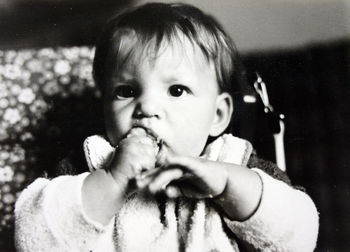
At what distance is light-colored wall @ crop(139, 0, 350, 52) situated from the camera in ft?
2.10

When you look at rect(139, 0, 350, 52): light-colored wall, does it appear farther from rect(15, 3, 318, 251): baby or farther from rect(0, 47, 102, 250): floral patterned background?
rect(0, 47, 102, 250): floral patterned background

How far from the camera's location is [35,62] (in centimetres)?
72

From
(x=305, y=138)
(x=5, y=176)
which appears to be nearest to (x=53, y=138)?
(x=5, y=176)

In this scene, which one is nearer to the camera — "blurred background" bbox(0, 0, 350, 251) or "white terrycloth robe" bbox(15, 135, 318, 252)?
"white terrycloth robe" bbox(15, 135, 318, 252)

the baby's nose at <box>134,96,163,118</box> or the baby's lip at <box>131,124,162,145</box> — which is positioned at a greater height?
the baby's nose at <box>134,96,163,118</box>

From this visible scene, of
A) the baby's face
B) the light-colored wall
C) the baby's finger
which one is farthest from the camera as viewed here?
the light-colored wall

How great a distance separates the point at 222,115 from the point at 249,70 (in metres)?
0.10

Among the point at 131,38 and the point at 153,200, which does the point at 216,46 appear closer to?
the point at 131,38

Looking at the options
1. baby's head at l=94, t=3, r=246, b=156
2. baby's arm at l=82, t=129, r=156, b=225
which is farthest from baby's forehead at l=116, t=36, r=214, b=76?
baby's arm at l=82, t=129, r=156, b=225

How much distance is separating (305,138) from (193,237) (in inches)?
9.8

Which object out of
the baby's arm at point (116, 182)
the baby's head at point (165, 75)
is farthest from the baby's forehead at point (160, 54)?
the baby's arm at point (116, 182)

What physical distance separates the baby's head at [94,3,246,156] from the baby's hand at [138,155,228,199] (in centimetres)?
6

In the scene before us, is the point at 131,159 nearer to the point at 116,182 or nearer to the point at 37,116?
the point at 116,182

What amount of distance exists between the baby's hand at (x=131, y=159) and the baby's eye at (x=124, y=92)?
2.6 inches
